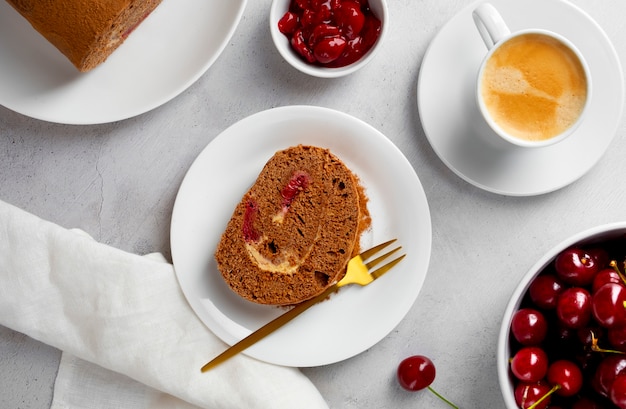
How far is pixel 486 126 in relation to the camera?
190 centimetres

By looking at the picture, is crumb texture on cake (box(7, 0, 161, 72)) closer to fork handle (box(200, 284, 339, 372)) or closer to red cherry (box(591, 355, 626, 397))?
fork handle (box(200, 284, 339, 372))

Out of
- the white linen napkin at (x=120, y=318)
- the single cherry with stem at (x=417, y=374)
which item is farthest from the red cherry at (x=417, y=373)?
the white linen napkin at (x=120, y=318)

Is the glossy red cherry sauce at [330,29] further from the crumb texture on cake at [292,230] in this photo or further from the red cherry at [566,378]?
the red cherry at [566,378]

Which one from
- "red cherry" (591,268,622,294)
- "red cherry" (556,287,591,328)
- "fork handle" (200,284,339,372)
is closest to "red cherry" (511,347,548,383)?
"red cherry" (556,287,591,328)

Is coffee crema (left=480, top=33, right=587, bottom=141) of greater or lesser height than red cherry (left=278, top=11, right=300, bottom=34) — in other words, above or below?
below

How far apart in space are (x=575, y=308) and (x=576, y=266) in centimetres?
10

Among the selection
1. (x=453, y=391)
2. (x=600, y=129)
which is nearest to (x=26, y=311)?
(x=453, y=391)

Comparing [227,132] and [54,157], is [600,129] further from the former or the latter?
[54,157]

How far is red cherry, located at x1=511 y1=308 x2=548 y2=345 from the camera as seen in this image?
171 cm

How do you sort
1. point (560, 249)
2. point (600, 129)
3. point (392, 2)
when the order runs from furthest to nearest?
point (392, 2) → point (600, 129) → point (560, 249)

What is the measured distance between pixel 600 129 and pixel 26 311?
5.55ft

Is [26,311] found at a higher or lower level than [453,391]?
higher

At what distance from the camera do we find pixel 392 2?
6.60ft

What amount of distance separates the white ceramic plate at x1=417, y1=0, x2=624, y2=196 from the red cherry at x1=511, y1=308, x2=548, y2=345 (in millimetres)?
Result: 352
